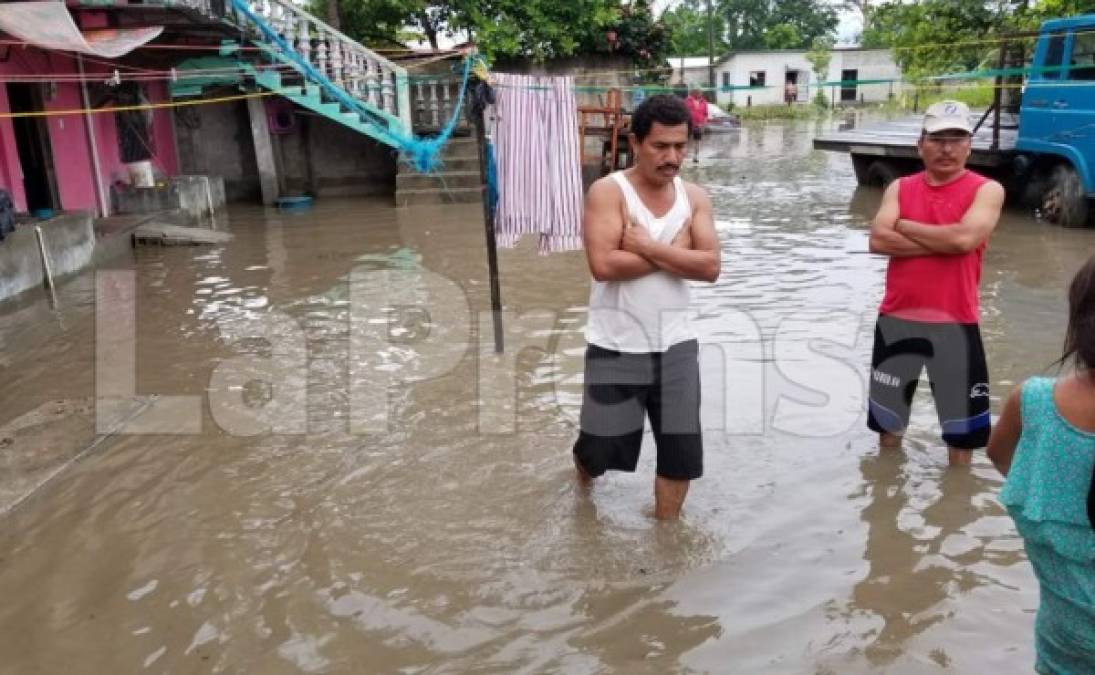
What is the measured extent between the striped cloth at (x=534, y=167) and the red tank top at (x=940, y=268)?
6.92ft

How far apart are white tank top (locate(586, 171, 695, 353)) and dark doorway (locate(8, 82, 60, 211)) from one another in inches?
394

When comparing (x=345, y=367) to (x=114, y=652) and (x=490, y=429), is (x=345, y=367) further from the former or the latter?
(x=114, y=652)

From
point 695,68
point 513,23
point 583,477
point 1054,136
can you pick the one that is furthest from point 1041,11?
point 695,68

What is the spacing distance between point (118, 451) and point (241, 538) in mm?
1374

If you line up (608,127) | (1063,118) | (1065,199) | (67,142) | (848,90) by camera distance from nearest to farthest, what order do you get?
(1063,118) → (1065,199) → (67,142) → (608,127) → (848,90)

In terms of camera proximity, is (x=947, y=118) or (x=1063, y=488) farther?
(x=947, y=118)

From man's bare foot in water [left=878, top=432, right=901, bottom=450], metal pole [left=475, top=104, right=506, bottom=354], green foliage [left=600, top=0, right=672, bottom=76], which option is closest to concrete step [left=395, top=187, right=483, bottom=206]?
green foliage [left=600, top=0, right=672, bottom=76]

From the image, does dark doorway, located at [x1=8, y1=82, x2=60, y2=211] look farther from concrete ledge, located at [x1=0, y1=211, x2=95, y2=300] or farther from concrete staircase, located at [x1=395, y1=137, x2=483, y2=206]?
concrete staircase, located at [x1=395, y1=137, x2=483, y2=206]

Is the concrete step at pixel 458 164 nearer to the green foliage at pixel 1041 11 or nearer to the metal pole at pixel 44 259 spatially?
the metal pole at pixel 44 259

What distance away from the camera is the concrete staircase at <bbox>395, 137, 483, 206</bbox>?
47.0 feet

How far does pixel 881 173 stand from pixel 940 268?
11.4m

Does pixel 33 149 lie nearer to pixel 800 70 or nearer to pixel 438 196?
pixel 438 196

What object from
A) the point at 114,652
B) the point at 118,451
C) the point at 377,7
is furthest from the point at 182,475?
the point at 377,7

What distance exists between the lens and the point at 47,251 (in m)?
8.59
